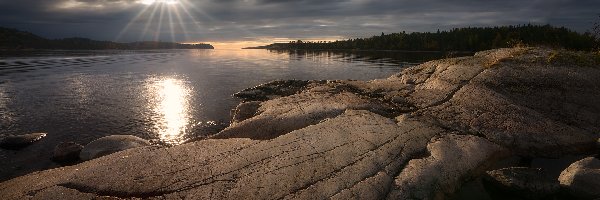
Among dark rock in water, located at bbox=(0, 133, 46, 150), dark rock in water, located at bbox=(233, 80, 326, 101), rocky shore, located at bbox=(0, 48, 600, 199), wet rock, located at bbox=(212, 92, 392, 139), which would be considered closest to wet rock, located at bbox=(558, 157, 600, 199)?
rocky shore, located at bbox=(0, 48, 600, 199)

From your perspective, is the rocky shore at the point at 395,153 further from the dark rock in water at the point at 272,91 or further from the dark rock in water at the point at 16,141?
the dark rock in water at the point at 272,91

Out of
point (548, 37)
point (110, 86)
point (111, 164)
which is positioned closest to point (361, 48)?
point (548, 37)

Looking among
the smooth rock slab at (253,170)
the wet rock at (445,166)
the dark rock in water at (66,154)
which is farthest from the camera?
the dark rock in water at (66,154)

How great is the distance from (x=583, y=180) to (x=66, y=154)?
17.8 meters

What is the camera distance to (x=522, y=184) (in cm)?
988

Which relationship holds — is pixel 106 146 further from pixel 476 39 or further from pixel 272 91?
pixel 476 39

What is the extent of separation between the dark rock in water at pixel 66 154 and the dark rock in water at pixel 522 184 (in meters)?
15.0

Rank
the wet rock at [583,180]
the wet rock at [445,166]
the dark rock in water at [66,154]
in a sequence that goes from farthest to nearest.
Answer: the dark rock in water at [66,154], the wet rock at [583,180], the wet rock at [445,166]

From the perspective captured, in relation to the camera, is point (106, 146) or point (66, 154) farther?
point (66, 154)

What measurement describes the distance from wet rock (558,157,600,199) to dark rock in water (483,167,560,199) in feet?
1.54

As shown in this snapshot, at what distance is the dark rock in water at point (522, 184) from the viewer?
9875 mm

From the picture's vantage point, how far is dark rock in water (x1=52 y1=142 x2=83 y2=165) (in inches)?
562

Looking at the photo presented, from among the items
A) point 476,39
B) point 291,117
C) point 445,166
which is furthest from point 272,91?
point 476,39

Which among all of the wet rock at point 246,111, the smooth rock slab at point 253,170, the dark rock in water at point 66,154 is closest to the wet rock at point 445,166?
the smooth rock slab at point 253,170
